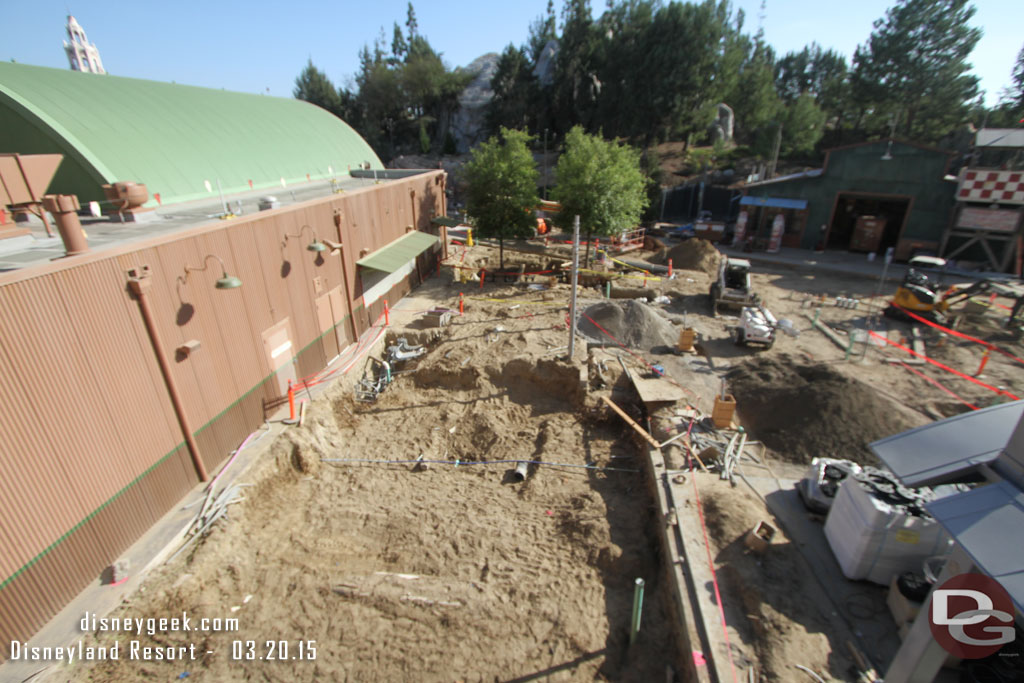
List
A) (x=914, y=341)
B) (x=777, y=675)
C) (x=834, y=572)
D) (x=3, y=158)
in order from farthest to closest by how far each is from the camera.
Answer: (x=914, y=341) < (x=3, y=158) < (x=834, y=572) < (x=777, y=675)

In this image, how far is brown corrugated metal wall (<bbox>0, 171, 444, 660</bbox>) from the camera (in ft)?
22.1

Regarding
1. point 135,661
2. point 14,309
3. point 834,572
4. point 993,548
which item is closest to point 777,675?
point 834,572

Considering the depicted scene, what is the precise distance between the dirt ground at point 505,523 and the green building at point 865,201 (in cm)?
1260

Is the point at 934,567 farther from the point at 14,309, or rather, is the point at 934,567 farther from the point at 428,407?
the point at 14,309

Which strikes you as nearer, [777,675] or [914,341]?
[777,675]

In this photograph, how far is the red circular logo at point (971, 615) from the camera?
4.38 metres

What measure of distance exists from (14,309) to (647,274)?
74.9ft

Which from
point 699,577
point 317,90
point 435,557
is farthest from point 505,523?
point 317,90

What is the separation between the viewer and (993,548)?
396 centimetres

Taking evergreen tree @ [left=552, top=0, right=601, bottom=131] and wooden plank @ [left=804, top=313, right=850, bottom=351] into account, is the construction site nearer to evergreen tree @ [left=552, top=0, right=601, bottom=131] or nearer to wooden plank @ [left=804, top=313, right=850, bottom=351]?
wooden plank @ [left=804, top=313, right=850, bottom=351]

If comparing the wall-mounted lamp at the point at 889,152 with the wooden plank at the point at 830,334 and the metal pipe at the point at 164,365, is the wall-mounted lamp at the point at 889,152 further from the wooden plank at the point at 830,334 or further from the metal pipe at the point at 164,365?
the metal pipe at the point at 164,365

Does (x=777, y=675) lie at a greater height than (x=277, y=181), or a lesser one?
lesser

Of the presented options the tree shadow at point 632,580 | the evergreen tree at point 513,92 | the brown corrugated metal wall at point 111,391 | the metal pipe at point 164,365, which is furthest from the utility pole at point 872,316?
the evergreen tree at point 513,92

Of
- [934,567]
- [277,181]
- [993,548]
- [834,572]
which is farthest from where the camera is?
[277,181]
